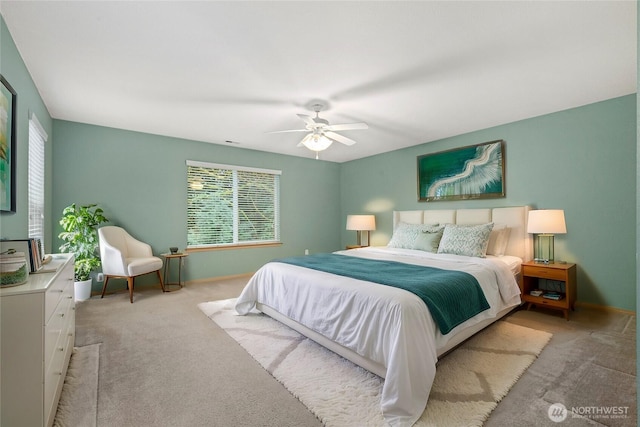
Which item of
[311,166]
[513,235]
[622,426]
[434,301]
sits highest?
[311,166]

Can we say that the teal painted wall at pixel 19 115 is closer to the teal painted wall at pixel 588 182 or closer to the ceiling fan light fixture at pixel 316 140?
the ceiling fan light fixture at pixel 316 140

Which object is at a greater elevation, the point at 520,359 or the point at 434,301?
the point at 434,301

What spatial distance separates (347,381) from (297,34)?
2.51 meters

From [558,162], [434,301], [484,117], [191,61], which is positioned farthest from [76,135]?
[558,162]

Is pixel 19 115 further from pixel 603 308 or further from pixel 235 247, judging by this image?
pixel 603 308

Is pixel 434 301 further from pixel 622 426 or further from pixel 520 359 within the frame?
pixel 622 426

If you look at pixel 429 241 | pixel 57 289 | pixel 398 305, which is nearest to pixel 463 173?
pixel 429 241

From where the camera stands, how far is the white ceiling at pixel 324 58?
1849mm

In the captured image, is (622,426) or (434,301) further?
(434,301)

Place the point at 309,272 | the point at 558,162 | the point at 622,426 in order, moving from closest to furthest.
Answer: the point at 622,426
the point at 309,272
the point at 558,162

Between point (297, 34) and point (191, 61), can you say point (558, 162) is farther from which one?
point (191, 61)

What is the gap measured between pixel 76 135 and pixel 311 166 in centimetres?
400

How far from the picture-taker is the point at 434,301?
2.06 meters

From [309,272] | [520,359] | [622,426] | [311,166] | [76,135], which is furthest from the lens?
[311,166]
